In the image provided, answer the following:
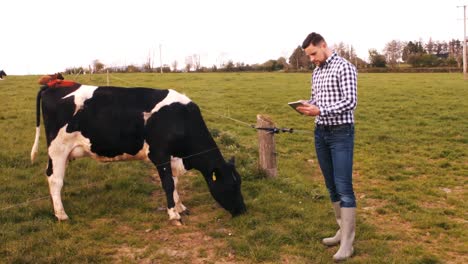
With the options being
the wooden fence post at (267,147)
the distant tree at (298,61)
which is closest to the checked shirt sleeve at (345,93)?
the wooden fence post at (267,147)

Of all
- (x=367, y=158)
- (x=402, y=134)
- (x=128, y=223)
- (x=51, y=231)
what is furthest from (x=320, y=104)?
(x=402, y=134)

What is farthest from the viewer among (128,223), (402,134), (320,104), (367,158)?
(402,134)

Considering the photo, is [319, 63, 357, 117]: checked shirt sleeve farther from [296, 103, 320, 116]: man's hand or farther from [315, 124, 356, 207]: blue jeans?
[315, 124, 356, 207]: blue jeans

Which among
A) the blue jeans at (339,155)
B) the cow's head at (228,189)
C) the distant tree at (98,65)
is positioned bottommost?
the cow's head at (228,189)

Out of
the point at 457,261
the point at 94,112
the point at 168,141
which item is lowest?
the point at 457,261

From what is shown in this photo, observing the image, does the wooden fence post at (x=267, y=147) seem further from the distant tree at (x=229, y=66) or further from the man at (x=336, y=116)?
the distant tree at (x=229, y=66)

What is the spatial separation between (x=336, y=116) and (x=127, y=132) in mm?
3344

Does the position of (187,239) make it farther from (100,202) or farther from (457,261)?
(457,261)

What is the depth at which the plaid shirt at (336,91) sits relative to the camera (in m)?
5.16

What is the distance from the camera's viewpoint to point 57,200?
6.92m

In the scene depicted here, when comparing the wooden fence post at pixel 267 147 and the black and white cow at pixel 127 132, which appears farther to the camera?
the wooden fence post at pixel 267 147

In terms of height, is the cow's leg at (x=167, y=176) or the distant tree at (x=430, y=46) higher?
the distant tree at (x=430, y=46)

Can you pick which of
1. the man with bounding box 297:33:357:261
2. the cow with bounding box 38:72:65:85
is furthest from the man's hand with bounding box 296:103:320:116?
the cow with bounding box 38:72:65:85

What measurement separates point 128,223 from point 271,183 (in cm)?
296
